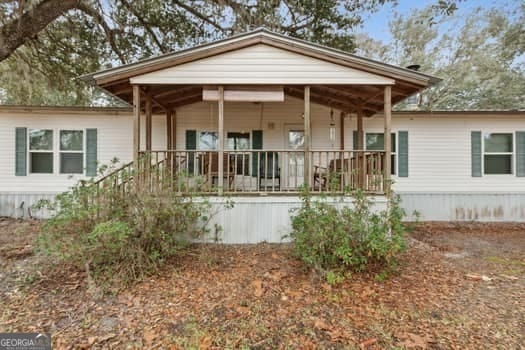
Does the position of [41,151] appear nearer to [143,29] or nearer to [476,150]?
[143,29]

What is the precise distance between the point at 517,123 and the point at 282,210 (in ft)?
25.2

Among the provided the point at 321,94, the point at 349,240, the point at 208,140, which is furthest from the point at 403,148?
the point at 208,140

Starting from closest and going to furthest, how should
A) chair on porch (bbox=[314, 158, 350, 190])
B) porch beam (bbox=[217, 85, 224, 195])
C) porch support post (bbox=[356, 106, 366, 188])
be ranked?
1. chair on porch (bbox=[314, 158, 350, 190])
2. porch beam (bbox=[217, 85, 224, 195])
3. porch support post (bbox=[356, 106, 366, 188])

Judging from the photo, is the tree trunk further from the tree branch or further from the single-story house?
the single-story house

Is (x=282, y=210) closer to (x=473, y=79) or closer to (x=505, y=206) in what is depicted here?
(x=505, y=206)

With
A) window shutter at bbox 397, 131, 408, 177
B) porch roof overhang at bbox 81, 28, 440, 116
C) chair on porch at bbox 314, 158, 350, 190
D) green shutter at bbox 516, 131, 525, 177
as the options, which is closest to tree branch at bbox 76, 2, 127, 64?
porch roof overhang at bbox 81, 28, 440, 116

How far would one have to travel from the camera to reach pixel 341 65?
17.4 ft

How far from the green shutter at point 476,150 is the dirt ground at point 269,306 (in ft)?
13.2

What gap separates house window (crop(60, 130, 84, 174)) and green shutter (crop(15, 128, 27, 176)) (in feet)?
3.04

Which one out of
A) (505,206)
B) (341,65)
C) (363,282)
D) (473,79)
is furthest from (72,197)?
(473,79)

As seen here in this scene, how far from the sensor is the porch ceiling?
19.1ft

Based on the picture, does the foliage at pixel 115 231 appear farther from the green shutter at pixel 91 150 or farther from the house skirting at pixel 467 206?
the house skirting at pixel 467 206

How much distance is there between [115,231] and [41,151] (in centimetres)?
597

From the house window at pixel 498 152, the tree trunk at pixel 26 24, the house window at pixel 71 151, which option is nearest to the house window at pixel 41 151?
the house window at pixel 71 151
